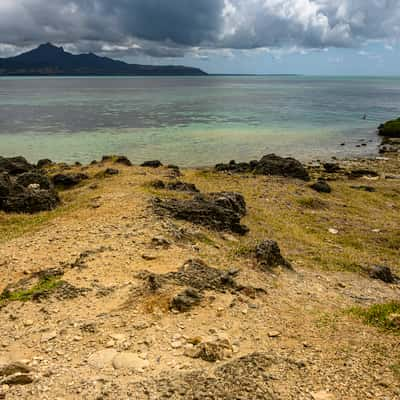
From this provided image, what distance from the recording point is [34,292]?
9.95m

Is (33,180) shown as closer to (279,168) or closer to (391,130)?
(279,168)

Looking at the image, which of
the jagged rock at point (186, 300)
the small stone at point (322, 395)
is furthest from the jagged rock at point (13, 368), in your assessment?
the small stone at point (322, 395)

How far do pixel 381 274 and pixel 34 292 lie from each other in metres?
10.6

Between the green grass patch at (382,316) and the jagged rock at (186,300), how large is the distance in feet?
12.6

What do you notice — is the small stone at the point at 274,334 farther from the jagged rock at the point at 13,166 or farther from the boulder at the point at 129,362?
the jagged rock at the point at 13,166

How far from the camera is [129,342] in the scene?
8039 mm

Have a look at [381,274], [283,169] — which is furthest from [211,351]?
[283,169]

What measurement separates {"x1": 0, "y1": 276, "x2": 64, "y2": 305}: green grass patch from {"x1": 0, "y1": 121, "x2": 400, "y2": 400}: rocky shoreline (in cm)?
6

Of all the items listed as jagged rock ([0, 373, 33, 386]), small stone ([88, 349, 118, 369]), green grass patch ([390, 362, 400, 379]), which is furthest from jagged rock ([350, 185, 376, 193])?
jagged rock ([0, 373, 33, 386])

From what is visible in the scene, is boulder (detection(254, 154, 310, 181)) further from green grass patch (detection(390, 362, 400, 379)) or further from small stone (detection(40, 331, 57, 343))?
small stone (detection(40, 331, 57, 343))

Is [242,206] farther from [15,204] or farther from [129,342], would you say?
[129,342]

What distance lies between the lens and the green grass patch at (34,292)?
385 inches

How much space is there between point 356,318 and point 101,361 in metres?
5.87

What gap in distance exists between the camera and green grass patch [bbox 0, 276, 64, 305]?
9.78 meters
